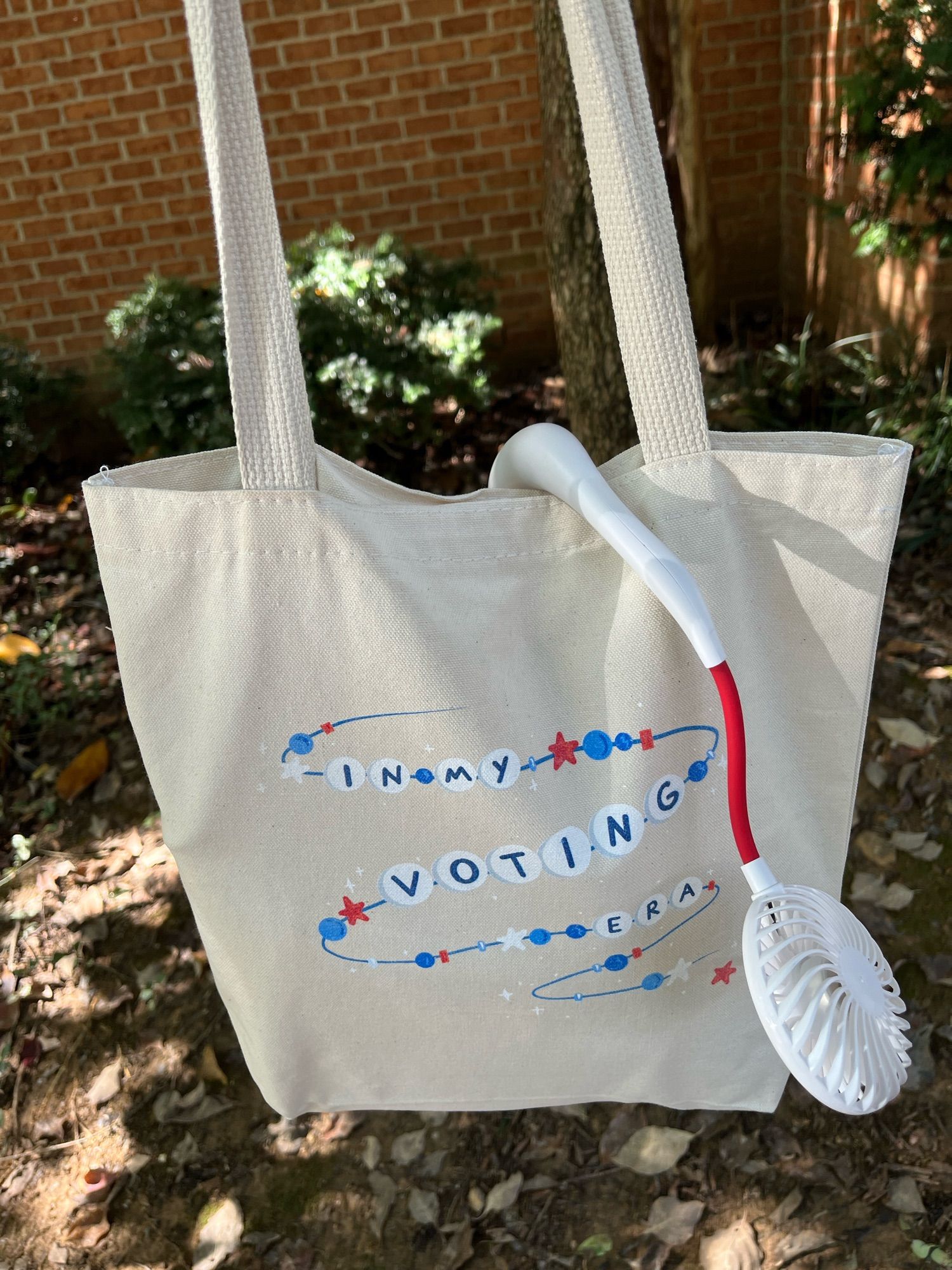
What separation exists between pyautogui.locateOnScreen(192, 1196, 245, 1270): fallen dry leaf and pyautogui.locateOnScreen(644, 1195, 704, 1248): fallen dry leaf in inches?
27.5

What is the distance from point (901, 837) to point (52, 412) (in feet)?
13.9

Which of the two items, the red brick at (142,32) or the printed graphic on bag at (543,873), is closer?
the printed graphic on bag at (543,873)

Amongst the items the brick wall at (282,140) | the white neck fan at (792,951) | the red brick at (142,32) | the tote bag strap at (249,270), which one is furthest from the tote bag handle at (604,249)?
the red brick at (142,32)

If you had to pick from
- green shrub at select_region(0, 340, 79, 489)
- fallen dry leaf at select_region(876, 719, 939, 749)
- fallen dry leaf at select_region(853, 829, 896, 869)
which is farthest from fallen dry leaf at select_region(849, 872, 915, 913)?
green shrub at select_region(0, 340, 79, 489)

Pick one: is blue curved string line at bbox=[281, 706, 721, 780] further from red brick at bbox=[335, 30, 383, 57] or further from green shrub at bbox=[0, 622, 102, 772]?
red brick at bbox=[335, 30, 383, 57]

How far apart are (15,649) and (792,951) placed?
2.81m

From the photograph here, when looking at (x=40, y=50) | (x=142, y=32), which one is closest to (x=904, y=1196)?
(x=142, y=32)

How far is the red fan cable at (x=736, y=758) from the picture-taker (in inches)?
36.9

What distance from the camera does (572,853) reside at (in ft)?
3.71

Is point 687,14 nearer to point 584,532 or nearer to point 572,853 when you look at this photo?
point 584,532

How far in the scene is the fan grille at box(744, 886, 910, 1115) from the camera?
888 mm

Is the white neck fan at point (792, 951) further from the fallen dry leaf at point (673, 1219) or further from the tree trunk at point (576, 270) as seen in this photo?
the tree trunk at point (576, 270)

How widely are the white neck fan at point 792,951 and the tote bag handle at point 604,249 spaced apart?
5.2 inches

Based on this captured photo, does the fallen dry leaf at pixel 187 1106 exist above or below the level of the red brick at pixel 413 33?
below
